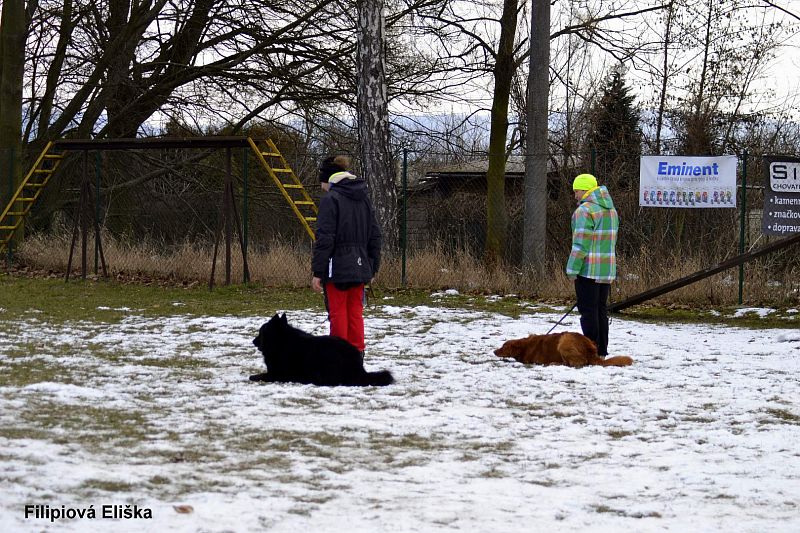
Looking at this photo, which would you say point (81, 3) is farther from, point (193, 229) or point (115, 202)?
point (193, 229)

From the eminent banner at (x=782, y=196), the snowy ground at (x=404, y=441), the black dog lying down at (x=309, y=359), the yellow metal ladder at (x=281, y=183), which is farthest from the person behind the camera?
the yellow metal ladder at (x=281, y=183)

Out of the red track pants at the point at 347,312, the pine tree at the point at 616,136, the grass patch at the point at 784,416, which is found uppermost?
the pine tree at the point at 616,136

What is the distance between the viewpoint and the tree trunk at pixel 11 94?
63.3ft

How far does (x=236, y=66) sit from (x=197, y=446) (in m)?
16.3

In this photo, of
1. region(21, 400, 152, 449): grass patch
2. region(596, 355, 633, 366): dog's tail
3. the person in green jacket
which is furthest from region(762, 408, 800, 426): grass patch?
region(21, 400, 152, 449): grass patch

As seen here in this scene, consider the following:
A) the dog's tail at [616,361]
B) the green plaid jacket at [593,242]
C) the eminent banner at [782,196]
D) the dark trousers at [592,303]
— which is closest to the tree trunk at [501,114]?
the eminent banner at [782,196]

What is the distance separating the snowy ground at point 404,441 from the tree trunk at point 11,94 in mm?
10579

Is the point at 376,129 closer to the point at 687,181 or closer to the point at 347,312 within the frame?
the point at 687,181

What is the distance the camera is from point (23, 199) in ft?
57.5

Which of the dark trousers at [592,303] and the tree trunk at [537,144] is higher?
the tree trunk at [537,144]

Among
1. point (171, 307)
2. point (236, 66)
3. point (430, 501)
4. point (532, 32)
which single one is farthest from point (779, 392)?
point (236, 66)

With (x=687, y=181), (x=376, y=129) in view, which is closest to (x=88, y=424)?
(x=687, y=181)

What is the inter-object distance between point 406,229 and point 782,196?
19.1ft

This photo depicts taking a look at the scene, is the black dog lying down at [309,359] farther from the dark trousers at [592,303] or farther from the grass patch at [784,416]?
the grass patch at [784,416]
